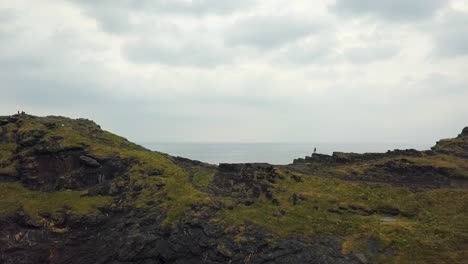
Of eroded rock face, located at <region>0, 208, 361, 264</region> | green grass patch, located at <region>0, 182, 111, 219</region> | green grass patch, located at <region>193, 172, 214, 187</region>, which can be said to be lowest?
eroded rock face, located at <region>0, 208, 361, 264</region>

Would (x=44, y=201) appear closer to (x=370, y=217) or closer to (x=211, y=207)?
(x=211, y=207)

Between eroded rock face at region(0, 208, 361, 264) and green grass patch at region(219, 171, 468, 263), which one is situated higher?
green grass patch at region(219, 171, 468, 263)

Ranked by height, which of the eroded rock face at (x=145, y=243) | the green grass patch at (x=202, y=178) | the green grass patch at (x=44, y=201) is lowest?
the eroded rock face at (x=145, y=243)

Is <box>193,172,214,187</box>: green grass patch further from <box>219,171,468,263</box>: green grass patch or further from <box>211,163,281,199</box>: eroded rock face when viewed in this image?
<box>219,171,468,263</box>: green grass patch

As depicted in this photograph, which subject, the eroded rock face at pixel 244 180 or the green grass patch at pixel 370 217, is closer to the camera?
the green grass patch at pixel 370 217

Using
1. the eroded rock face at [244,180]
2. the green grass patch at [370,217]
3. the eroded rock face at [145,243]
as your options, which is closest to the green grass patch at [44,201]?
the eroded rock face at [145,243]

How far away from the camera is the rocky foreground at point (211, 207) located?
172 feet

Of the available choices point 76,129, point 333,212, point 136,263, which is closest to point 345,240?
point 333,212

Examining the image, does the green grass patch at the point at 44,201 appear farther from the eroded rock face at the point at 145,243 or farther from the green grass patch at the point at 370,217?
the green grass patch at the point at 370,217

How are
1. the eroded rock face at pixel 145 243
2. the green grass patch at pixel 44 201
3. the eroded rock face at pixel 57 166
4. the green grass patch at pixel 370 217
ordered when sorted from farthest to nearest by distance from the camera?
1. the eroded rock face at pixel 57 166
2. the green grass patch at pixel 44 201
3. the eroded rock face at pixel 145 243
4. the green grass patch at pixel 370 217

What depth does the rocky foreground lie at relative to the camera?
5228 centimetres

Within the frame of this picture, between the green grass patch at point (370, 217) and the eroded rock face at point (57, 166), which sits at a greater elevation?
the eroded rock face at point (57, 166)

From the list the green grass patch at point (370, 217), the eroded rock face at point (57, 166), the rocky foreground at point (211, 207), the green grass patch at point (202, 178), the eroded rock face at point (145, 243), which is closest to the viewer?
the green grass patch at point (370, 217)

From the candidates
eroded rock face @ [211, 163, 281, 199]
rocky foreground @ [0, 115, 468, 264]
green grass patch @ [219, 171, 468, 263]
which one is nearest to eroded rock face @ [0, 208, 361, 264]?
rocky foreground @ [0, 115, 468, 264]
